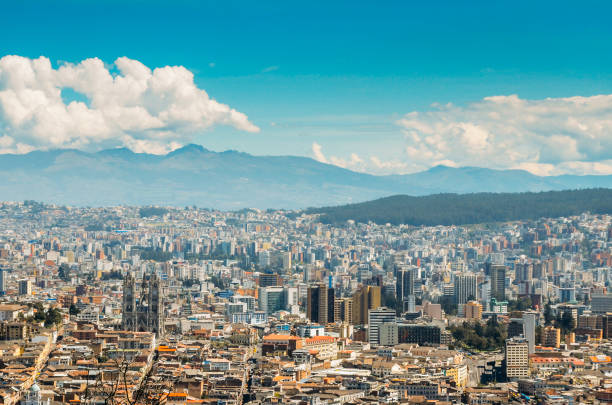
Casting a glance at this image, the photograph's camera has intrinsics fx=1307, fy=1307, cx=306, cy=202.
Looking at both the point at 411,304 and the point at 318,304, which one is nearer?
the point at 318,304

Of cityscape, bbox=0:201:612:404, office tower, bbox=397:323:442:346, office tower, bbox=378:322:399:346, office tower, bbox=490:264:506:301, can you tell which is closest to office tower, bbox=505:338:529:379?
cityscape, bbox=0:201:612:404

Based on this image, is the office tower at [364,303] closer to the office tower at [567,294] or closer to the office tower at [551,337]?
the office tower at [551,337]

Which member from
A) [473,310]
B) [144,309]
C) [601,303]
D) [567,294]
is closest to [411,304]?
[473,310]

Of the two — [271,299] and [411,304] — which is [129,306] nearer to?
[271,299]

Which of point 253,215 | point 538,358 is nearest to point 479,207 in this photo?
point 253,215

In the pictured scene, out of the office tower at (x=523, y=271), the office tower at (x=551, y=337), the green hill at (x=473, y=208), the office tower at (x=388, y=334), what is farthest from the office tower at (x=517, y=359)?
the green hill at (x=473, y=208)

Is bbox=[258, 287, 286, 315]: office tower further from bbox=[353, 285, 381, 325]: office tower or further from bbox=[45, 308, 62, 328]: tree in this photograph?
bbox=[45, 308, 62, 328]: tree
